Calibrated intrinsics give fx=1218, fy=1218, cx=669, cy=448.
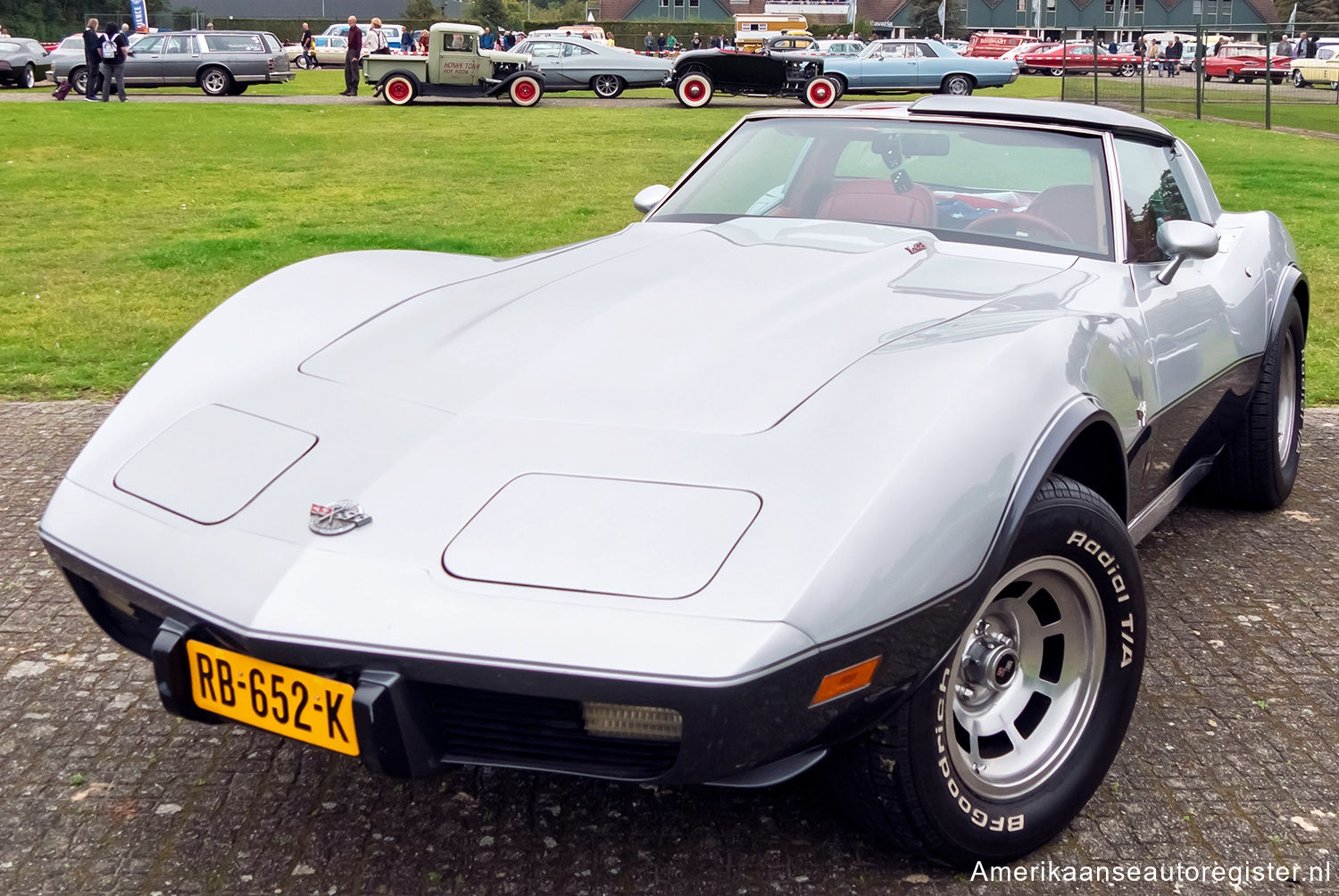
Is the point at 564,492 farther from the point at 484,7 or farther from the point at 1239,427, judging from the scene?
the point at 484,7

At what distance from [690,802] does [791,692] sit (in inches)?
31.1

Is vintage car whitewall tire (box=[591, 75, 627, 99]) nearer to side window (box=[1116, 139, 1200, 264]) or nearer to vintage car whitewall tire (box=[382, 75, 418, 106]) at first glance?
vintage car whitewall tire (box=[382, 75, 418, 106])

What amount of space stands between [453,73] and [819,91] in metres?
7.51

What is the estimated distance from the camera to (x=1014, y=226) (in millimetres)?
3379

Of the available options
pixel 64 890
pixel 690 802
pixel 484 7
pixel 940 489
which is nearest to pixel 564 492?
pixel 940 489

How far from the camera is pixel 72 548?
2242mm

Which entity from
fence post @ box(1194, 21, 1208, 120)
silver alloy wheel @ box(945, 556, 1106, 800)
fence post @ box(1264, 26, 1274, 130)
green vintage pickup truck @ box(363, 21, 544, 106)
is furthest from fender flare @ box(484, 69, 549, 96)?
silver alloy wheel @ box(945, 556, 1106, 800)

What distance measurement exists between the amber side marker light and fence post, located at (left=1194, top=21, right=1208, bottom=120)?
23.3 m

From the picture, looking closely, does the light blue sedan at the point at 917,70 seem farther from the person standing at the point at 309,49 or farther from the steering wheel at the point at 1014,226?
the steering wheel at the point at 1014,226

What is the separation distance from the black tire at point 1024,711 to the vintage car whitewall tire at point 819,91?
23.8 meters

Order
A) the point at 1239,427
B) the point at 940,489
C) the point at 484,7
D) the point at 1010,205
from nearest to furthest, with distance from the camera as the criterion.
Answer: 1. the point at 940,489
2. the point at 1010,205
3. the point at 1239,427
4. the point at 484,7

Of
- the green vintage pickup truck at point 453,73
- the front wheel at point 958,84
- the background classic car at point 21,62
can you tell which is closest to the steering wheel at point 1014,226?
the green vintage pickup truck at point 453,73

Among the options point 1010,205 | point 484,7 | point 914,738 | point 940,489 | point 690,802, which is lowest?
point 690,802

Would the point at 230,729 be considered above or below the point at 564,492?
below
